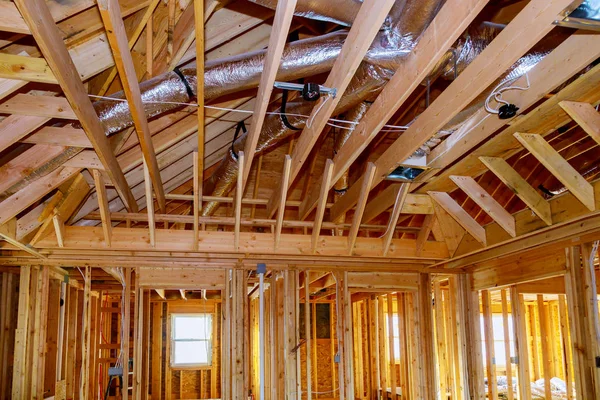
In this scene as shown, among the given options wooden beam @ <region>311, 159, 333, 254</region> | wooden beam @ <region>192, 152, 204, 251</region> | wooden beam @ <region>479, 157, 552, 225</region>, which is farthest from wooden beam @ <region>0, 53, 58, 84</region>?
wooden beam @ <region>479, 157, 552, 225</region>

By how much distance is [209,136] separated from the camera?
20.5 ft

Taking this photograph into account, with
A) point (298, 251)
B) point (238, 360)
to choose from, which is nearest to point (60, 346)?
point (238, 360)

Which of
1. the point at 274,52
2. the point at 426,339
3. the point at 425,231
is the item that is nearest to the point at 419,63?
the point at 274,52

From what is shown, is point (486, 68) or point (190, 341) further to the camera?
point (190, 341)

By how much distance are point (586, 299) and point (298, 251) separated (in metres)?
3.15

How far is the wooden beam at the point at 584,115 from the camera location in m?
3.96

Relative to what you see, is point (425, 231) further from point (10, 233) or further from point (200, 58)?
point (10, 233)

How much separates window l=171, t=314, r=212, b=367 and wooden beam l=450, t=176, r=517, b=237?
25.2 feet

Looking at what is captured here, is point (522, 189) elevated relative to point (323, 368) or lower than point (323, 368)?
elevated

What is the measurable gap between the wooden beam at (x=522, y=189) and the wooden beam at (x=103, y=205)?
3.59 metres

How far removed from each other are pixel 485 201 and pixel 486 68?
275 cm

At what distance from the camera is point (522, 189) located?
5258 millimetres

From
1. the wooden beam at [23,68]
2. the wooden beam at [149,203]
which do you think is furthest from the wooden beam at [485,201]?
the wooden beam at [23,68]

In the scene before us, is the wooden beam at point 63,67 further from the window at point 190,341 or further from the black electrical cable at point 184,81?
the window at point 190,341
